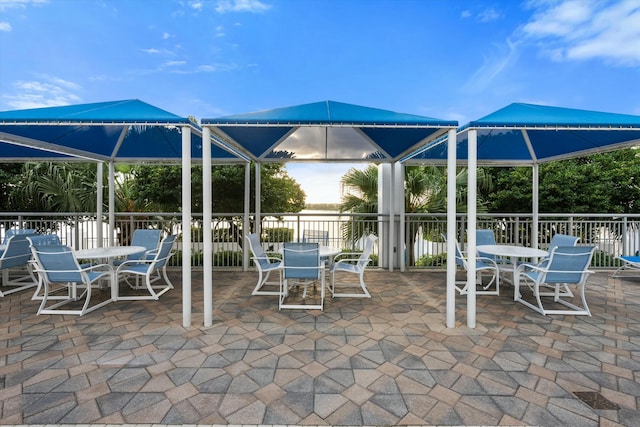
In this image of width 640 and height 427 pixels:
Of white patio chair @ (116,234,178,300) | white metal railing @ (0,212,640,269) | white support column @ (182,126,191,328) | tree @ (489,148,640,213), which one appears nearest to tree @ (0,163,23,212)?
white metal railing @ (0,212,640,269)

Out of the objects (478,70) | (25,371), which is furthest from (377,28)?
(25,371)

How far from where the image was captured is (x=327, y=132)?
499cm

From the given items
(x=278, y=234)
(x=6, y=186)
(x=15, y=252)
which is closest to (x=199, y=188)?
(x=278, y=234)

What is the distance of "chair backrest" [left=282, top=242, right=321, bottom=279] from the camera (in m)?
3.85

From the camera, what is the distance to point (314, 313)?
3.75 meters

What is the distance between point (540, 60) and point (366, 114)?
38.9 feet

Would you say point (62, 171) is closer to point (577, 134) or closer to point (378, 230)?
point (378, 230)

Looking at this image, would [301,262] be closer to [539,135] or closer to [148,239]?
[148,239]

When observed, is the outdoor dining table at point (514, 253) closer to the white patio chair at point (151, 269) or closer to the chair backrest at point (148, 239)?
the white patio chair at point (151, 269)

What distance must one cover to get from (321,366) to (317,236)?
12.9 feet

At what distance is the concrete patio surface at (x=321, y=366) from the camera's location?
74.3 inches

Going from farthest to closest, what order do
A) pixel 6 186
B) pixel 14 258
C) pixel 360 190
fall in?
pixel 6 186, pixel 360 190, pixel 14 258

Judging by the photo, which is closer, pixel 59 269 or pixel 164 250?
pixel 59 269

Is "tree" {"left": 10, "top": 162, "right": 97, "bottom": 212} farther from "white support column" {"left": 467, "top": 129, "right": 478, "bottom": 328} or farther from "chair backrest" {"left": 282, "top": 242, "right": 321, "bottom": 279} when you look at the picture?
"white support column" {"left": 467, "top": 129, "right": 478, "bottom": 328}
